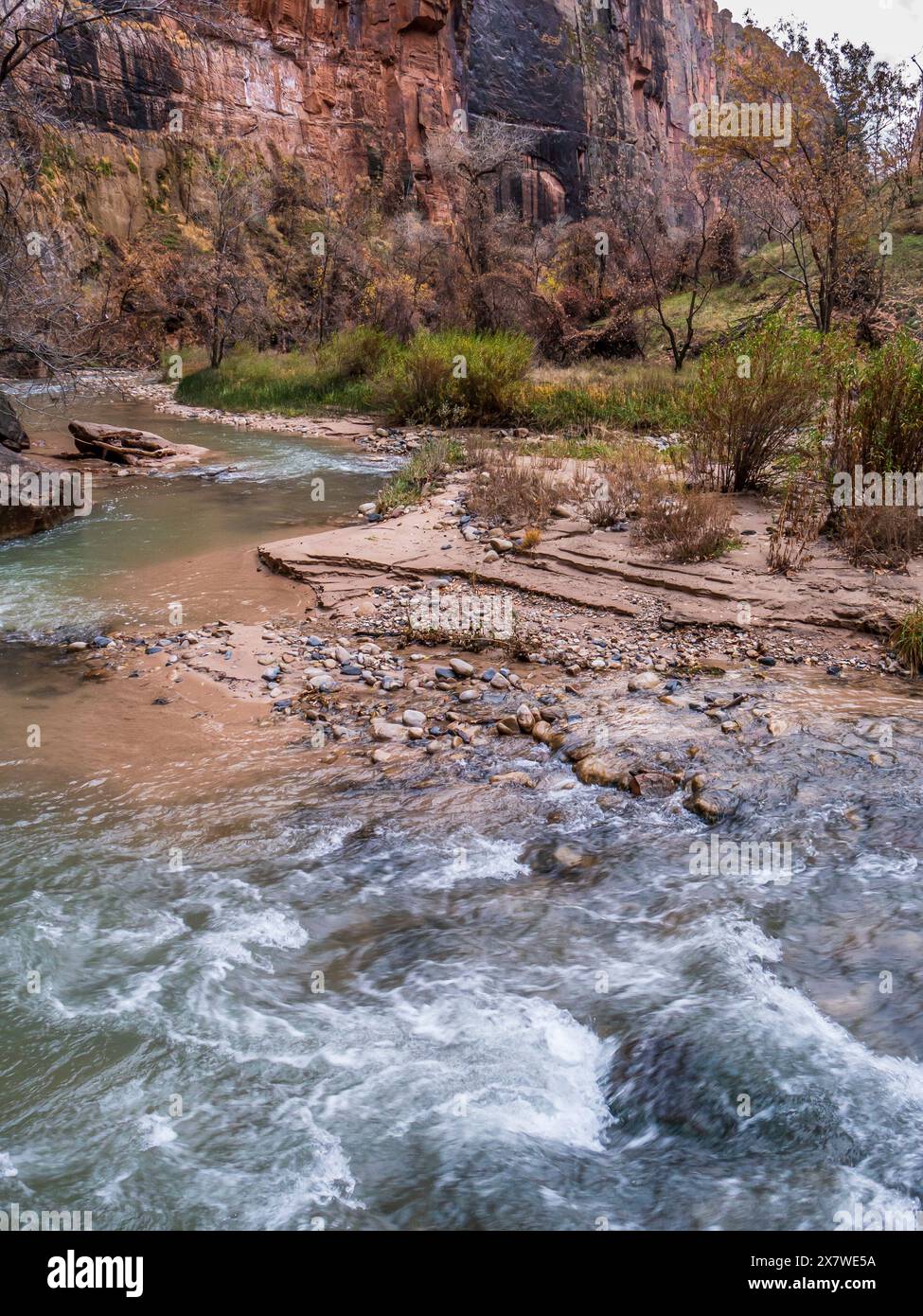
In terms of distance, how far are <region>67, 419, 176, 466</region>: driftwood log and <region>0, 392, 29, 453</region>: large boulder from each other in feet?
2.98

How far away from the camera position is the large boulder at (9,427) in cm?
1180

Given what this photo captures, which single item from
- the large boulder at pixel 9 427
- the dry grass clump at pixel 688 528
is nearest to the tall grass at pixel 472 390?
the dry grass clump at pixel 688 528

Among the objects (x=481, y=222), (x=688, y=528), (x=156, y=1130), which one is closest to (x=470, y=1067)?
(x=156, y=1130)

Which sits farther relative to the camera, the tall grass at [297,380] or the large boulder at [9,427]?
the tall grass at [297,380]

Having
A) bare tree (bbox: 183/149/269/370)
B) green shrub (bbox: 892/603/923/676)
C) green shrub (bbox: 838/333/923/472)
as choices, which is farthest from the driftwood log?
green shrub (bbox: 892/603/923/676)

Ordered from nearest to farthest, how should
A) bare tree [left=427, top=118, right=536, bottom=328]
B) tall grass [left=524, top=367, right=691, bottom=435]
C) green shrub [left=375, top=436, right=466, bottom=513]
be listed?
green shrub [left=375, top=436, right=466, bottom=513] < tall grass [left=524, top=367, right=691, bottom=435] < bare tree [left=427, top=118, right=536, bottom=328]

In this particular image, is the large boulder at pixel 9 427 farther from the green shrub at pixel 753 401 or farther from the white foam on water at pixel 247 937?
the white foam on water at pixel 247 937

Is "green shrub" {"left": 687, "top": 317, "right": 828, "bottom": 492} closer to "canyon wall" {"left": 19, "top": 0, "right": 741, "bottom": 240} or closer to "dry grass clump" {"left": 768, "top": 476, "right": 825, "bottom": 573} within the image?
"dry grass clump" {"left": 768, "top": 476, "right": 825, "bottom": 573}

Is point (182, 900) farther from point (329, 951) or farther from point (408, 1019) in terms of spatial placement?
point (408, 1019)

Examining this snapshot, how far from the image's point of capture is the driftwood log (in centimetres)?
1284

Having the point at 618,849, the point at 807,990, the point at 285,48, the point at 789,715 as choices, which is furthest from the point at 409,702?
the point at 285,48

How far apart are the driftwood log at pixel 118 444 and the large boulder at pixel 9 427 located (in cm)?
91

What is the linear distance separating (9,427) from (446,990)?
11.8m

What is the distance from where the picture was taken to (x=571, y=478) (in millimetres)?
9391
